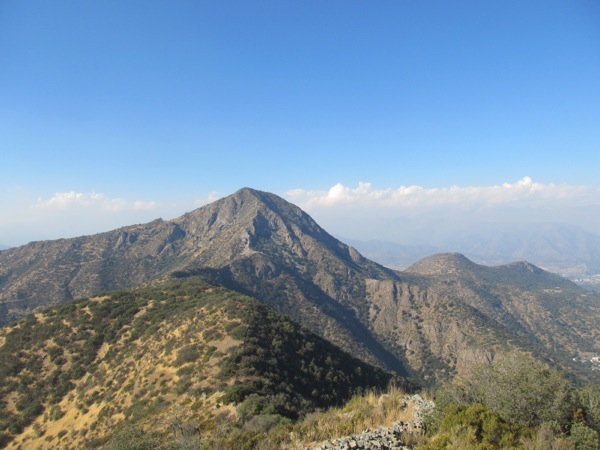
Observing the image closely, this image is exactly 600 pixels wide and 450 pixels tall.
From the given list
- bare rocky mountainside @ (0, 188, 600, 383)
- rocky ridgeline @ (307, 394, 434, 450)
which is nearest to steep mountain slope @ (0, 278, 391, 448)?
rocky ridgeline @ (307, 394, 434, 450)

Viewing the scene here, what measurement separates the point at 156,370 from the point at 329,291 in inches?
4413

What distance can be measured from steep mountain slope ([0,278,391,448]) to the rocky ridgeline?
6.86 metres

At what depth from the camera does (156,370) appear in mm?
35469

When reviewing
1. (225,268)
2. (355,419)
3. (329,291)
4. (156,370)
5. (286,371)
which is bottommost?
(329,291)

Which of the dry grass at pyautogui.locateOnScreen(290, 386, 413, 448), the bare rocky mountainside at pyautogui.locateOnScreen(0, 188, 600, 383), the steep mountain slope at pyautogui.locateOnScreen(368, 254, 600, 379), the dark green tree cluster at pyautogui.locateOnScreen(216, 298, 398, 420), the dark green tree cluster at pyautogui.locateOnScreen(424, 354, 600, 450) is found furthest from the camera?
the bare rocky mountainside at pyautogui.locateOnScreen(0, 188, 600, 383)

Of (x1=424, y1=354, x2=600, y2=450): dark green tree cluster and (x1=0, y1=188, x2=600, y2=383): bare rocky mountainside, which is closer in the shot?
(x1=424, y1=354, x2=600, y2=450): dark green tree cluster

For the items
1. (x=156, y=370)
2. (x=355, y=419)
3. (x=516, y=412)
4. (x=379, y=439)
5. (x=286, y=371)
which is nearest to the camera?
(x=379, y=439)

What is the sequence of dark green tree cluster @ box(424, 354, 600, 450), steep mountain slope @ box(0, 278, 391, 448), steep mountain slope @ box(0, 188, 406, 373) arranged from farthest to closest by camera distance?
steep mountain slope @ box(0, 188, 406, 373) → steep mountain slope @ box(0, 278, 391, 448) → dark green tree cluster @ box(424, 354, 600, 450)

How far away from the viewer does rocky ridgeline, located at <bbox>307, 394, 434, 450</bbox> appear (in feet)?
31.8

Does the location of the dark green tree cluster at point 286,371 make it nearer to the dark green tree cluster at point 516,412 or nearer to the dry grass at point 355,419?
the dry grass at point 355,419

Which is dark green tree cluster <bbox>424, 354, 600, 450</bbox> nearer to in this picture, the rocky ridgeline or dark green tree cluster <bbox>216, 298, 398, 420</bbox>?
the rocky ridgeline

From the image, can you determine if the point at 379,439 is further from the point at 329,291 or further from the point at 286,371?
the point at 329,291

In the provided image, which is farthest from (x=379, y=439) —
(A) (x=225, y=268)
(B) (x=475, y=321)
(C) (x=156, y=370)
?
(A) (x=225, y=268)

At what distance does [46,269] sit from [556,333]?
220 metres
